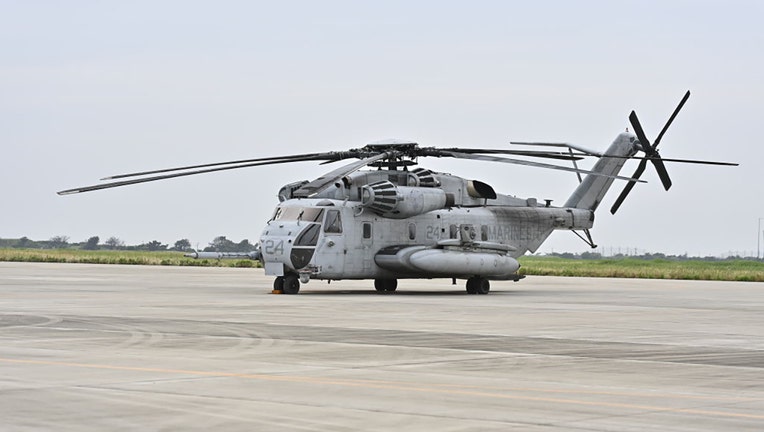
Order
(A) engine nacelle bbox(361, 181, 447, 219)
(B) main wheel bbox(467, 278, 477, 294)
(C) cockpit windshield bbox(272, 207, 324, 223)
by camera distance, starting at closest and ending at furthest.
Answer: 1. (C) cockpit windshield bbox(272, 207, 324, 223)
2. (A) engine nacelle bbox(361, 181, 447, 219)
3. (B) main wheel bbox(467, 278, 477, 294)

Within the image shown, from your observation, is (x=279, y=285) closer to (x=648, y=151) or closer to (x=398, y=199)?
(x=398, y=199)

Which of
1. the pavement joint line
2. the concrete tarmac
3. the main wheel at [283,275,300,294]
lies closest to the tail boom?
the main wheel at [283,275,300,294]

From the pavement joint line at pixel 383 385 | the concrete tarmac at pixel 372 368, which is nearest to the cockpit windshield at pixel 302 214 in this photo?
the concrete tarmac at pixel 372 368

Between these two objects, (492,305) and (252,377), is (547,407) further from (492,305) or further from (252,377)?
(492,305)

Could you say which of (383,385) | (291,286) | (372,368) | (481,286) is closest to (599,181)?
(481,286)

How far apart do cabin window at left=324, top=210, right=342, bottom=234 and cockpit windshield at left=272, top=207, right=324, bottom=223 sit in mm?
243

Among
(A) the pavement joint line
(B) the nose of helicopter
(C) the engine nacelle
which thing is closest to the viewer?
(A) the pavement joint line

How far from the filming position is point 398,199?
122 feet

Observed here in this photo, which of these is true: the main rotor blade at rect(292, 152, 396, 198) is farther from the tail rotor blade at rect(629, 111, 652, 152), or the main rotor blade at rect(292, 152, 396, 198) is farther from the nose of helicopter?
the tail rotor blade at rect(629, 111, 652, 152)

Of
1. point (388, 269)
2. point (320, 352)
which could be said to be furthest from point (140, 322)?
point (388, 269)

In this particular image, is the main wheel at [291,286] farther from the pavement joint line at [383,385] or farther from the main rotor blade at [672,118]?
the pavement joint line at [383,385]

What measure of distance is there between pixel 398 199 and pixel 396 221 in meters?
1.48

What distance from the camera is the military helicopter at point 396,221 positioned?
3591cm

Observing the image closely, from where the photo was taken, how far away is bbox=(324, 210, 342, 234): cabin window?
120 feet
